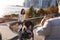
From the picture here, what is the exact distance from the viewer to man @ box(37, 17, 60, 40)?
3.24 m

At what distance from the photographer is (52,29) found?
3.27m

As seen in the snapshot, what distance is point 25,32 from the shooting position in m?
6.43

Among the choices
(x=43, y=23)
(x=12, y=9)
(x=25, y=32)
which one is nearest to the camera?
(x=43, y=23)

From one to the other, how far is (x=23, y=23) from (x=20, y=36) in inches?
14.6

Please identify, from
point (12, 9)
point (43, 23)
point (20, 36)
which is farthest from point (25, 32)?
point (12, 9)

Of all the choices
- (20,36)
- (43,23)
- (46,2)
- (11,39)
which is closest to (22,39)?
(20,36)

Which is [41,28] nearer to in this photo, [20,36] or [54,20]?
[54,20]

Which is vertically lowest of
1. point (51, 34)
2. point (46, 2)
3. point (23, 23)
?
point (46, 2)

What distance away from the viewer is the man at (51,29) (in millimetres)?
3242

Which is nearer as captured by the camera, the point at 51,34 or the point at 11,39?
the point at 51,34

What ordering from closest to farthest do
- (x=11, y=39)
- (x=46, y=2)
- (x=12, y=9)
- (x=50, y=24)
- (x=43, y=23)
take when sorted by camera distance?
(x=50, y=24) → (x=43, y=23) → (x=11, y=39) → (x=12, y=9) → (x=46, y=2)

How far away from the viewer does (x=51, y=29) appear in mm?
3271

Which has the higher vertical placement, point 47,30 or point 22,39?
point 47,30

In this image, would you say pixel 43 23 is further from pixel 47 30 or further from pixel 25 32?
pixel 25 32
